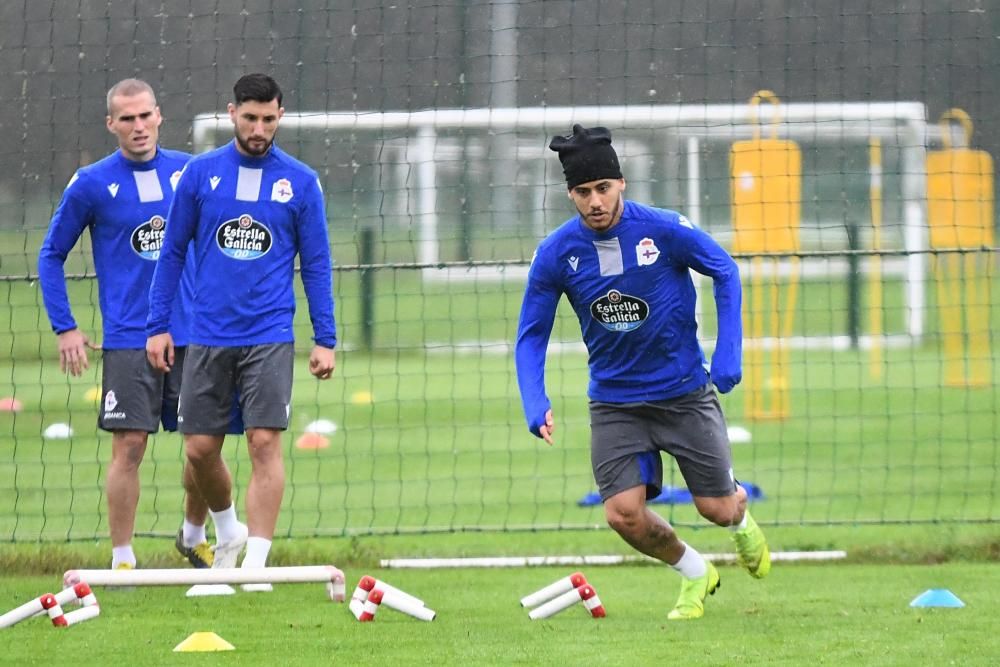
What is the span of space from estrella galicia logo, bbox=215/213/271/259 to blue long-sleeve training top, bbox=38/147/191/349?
0.45 metres

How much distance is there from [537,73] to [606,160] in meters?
2.81

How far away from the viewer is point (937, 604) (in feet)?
22.0

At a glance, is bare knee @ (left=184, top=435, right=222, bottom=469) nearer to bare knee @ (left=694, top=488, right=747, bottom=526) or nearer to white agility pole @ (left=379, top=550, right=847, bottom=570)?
white agility pole @ (left=379, top=550, right=847, bottom=570)

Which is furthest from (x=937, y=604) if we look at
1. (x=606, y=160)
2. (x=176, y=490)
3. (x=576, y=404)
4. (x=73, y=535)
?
(x=576, y=404)

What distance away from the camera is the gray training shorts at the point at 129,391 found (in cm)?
724

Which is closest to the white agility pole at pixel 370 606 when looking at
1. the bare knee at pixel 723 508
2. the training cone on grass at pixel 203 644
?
the training cone on grass at pixel 203 644

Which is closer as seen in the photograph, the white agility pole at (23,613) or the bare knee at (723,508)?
the white agility pole at (23,613)

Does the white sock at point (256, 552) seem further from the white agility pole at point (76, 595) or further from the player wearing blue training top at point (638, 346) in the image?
the player wearing blue training top at point (638, 346)

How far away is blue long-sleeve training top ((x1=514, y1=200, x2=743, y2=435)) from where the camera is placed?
6.39 m

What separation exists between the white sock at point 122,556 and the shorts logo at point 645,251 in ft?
Result: 8.68

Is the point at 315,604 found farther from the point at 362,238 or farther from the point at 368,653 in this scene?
the point at 362,238

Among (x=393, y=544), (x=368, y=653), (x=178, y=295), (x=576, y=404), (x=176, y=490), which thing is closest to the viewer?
(x=368, y=653)

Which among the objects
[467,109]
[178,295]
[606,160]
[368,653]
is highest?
[467,109]

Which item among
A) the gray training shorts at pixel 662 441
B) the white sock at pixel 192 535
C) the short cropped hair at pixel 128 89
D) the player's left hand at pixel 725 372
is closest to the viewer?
the player's left hand at pixel 725 372
